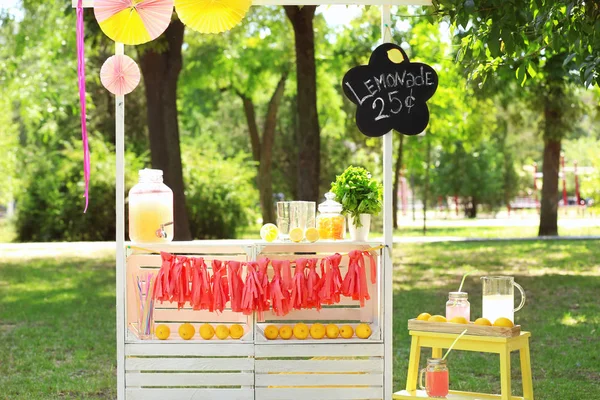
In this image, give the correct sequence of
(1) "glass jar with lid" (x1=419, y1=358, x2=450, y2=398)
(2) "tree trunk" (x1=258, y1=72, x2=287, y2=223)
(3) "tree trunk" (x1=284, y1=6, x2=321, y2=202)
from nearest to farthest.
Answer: (1) "glass jar with lid" (x1=419, y1=358, x2=450, y2=398) → (3) "tree trunk" (x1=284, y1=6, x2=321, y2=202) → (2) "tree trunk" (x1=258, y1=72, x2=287, y2=223)

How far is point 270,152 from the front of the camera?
21.0m

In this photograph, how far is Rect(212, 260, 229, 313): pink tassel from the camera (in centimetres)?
422

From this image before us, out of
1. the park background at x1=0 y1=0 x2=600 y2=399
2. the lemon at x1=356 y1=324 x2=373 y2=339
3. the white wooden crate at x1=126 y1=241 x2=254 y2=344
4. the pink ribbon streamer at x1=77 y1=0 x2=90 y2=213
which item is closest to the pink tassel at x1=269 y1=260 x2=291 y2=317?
the white wooden crate at x1=126 y1=241 x2=254 y2=344

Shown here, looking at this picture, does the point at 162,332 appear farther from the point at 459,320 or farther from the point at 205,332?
the point at 459,320

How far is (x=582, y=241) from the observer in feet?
54.6

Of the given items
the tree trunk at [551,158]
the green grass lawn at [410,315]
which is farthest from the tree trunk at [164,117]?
the tree trunk at [551,158]

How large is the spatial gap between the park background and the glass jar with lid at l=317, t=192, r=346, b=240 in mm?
990

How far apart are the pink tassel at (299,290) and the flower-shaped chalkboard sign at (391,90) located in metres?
0.71

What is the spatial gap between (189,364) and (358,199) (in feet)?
3.60

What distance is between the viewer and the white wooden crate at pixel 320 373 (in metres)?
4.25

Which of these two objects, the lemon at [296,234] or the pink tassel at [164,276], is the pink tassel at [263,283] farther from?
the pink tassel at [164,276]

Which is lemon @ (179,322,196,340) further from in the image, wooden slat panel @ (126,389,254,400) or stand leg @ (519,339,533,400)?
stand leg @ (519,339,533,400)

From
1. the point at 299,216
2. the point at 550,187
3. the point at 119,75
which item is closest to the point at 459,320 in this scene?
the point at 299,216

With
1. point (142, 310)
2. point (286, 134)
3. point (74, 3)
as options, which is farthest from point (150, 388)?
point (286, 134)
